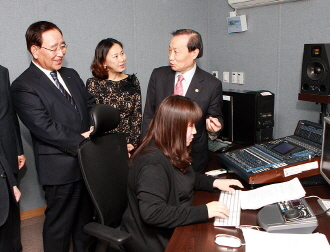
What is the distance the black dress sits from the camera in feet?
8.00

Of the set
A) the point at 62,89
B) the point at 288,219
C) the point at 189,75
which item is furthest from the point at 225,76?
the point at 288,219

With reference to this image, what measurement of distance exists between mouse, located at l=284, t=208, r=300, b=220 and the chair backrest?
793 mm

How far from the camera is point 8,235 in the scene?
6.49 feet

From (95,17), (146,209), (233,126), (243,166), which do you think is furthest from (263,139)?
(95,17)

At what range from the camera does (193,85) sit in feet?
7.59

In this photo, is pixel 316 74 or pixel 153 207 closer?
pixel 153 207

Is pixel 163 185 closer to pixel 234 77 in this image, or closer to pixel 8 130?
pixel 8 130

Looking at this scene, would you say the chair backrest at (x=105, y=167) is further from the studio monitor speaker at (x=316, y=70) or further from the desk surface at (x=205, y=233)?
the studio monitor speaker at (x=316, y=70)

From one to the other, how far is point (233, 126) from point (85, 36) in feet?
4.71

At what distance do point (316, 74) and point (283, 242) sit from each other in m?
1.33

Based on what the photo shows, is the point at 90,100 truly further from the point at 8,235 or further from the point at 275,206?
the point at 275,206

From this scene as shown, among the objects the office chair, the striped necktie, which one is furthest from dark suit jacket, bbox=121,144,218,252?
the striped necktie

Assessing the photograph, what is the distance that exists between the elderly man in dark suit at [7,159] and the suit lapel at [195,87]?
114 centimetres

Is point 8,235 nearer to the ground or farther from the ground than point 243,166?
nearer to the ground
